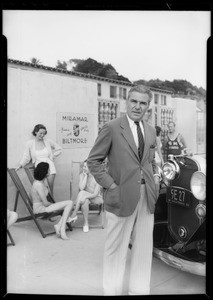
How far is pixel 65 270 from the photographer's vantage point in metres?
3.57

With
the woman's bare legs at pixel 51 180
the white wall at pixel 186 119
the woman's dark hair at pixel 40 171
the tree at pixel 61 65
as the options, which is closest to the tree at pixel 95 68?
the tree at pixel 61 65

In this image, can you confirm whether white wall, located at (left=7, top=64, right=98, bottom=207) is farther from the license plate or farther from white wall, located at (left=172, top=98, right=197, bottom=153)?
the license plate

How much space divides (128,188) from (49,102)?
2308 mm

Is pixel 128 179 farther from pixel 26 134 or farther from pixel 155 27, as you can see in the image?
pixel 26 134

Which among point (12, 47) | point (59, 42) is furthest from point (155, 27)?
point (12, 47)

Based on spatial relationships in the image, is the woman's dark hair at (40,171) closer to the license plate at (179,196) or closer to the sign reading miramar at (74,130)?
the sign reading miramar at (74,130)

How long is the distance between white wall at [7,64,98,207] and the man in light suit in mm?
1150

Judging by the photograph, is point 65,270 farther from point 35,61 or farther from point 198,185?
point 35,61

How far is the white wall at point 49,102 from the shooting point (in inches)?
166

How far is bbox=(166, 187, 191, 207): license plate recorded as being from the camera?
10.5 feet

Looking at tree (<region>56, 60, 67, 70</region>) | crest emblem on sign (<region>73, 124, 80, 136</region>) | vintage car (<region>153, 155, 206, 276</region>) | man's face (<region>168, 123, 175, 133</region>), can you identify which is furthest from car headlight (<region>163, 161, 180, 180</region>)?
crest emblem on sign (<region>73, 124, 80, 136</region>)
